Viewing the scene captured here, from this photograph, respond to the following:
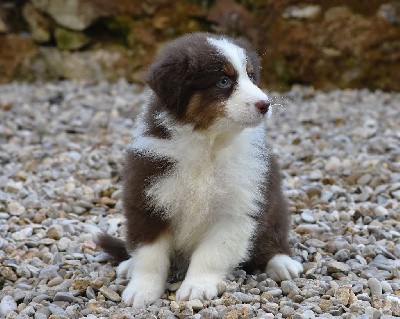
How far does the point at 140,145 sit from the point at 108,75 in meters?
5.95

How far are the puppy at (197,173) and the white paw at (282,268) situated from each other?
21 centimetres

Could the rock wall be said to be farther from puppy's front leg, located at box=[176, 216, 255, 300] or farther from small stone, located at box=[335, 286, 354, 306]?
small stone, located at box=[335, 286, 354, 306]

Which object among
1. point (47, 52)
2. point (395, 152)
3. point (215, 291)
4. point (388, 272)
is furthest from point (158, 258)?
point (47, 52)

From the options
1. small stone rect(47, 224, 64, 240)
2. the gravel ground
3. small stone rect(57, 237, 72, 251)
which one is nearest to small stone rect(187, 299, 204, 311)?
the gravel ground

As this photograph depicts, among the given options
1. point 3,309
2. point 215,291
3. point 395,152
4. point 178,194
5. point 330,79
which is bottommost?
point 330,79

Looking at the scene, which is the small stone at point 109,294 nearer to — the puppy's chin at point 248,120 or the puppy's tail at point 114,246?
the puppy's tail at point 114,246

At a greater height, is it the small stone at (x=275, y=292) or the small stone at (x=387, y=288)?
the small stone at (x=387, y=288)

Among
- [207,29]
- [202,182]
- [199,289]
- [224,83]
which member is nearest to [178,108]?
[224,83]

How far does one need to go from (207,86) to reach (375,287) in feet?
3.79

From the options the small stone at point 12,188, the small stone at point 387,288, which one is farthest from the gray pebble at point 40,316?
the small stone at point 12,188

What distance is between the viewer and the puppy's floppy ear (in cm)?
322

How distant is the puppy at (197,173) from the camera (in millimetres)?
3221

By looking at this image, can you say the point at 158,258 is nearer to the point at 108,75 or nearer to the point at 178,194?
the point at 178,194

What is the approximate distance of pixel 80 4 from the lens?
8.97 meters
